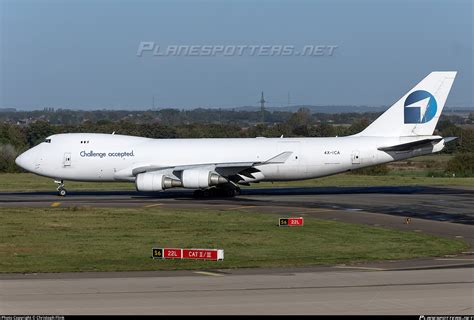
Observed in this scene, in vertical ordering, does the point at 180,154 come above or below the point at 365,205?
above

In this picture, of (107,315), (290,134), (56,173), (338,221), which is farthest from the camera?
(290,134)

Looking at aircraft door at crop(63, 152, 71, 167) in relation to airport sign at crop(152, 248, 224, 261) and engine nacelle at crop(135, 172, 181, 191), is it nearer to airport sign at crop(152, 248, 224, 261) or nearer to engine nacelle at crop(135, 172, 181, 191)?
engine nacelle at crop(135, 172, 181, 191)

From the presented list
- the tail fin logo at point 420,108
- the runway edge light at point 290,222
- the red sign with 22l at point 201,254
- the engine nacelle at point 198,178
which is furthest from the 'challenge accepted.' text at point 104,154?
the red sign with 22l at point 201,254

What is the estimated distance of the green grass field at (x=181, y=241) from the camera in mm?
27578

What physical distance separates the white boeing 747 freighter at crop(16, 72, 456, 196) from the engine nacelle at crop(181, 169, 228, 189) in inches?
2.6

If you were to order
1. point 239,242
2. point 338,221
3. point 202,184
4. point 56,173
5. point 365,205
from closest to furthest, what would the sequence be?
point 239,242 < point 338,221 < point 365,205 < point 202,184 < point 56,173

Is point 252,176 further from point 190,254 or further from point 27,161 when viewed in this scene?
point 190,254

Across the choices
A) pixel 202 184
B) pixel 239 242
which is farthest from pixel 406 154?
pixel 239 242

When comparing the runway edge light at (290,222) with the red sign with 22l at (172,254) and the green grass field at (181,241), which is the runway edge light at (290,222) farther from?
the red sign with 22l at (172,254)

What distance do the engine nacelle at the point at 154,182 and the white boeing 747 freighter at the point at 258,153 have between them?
0.21ft

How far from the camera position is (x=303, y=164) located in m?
51.7

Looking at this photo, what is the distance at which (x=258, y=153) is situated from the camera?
5203 centimetres

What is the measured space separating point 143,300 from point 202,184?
30320 mm

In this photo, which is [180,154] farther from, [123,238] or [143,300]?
[143,300]
